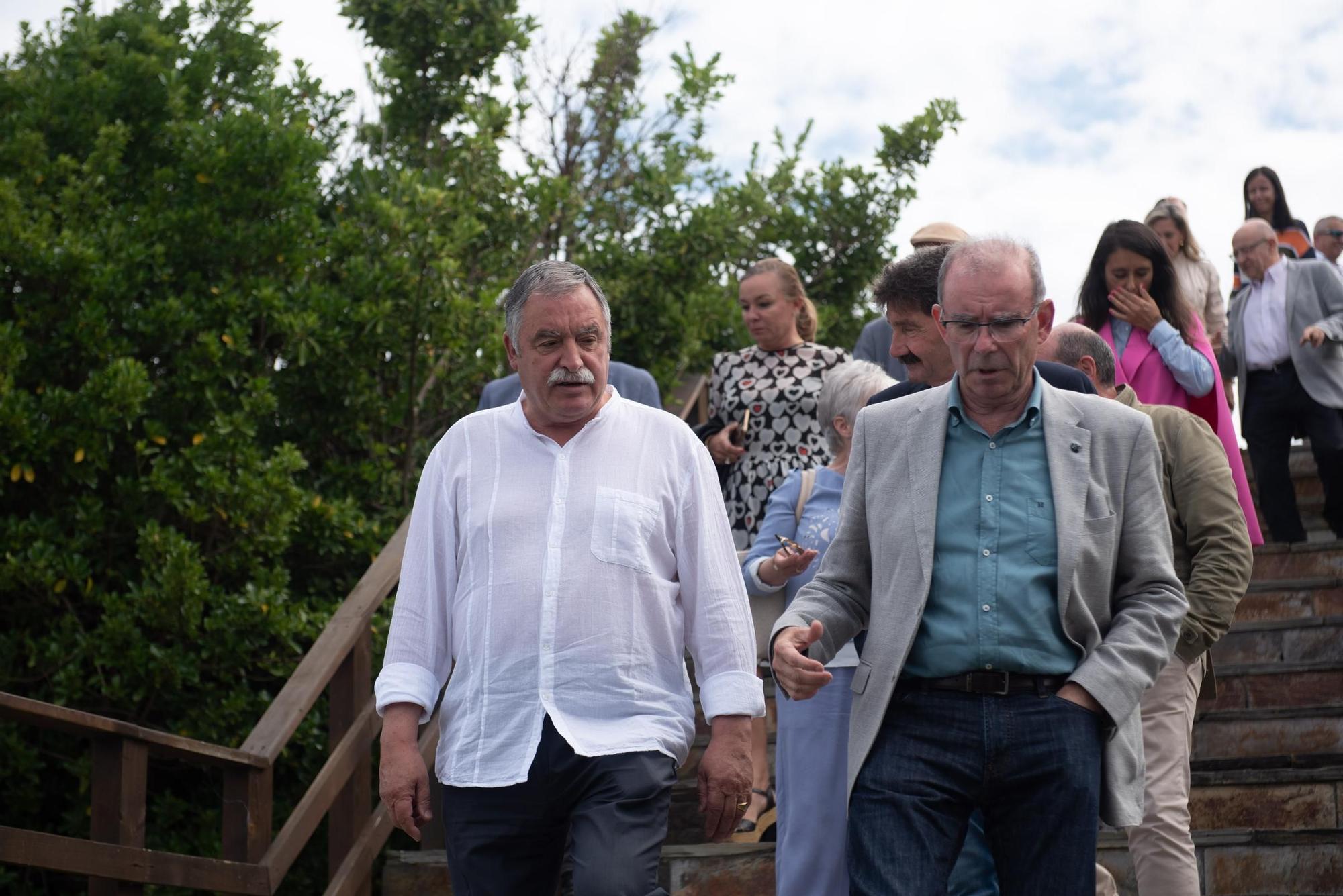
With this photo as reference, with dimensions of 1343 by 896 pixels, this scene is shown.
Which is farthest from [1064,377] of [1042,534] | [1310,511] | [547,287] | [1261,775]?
[1310,511]

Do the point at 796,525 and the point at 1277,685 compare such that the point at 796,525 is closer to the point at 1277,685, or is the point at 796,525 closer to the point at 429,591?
the point at 429,591

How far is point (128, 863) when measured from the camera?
4.48 metres

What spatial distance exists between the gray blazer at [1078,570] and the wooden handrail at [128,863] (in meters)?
2.21

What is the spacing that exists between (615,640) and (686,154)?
6.66 meters

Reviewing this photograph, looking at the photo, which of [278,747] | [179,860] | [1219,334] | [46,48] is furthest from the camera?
[46,48]

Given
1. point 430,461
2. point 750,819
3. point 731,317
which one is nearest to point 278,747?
point 750,819

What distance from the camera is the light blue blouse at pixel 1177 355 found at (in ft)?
17.9

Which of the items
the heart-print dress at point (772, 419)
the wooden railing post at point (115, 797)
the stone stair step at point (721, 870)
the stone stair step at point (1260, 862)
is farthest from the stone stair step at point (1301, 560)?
the wooden railing post at point (115, 797)

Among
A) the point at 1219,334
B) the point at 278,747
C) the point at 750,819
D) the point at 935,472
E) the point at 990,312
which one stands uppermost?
the point at 1219,334

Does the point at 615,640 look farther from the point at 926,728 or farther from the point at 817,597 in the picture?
the point at 926,728

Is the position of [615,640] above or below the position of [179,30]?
below

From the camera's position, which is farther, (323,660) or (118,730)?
(323,660)

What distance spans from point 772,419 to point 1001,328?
320cm

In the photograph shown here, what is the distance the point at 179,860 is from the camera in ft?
15.5
